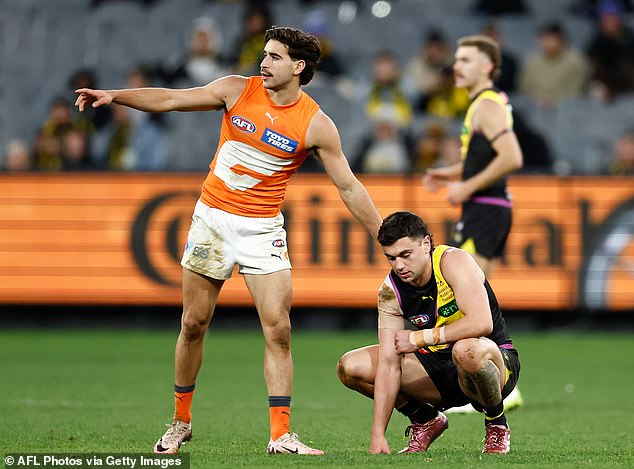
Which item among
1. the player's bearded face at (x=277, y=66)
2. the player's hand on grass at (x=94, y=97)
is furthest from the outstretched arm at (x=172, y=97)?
the player's bearded face at (x=277, y=66)

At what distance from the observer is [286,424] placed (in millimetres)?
6621

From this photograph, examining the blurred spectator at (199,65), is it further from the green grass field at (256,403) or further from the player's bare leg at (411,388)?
the player's bare leg at (411,388)

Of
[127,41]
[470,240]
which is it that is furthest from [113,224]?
[470,240]

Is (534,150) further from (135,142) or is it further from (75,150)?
(75,150)

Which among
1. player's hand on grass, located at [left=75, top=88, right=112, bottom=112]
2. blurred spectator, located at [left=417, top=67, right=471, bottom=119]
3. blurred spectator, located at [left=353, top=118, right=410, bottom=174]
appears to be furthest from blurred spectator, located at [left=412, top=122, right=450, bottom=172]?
player's hand on grass, located at [left=75, top=88, right=112, bottom=112]

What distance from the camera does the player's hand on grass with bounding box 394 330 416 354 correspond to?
20.9 feet

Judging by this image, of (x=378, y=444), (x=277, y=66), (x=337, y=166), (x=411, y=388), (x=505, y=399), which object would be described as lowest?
(x=505, y=399)

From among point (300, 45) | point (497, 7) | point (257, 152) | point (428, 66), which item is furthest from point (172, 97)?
point (497, 7)

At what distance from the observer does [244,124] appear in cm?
662

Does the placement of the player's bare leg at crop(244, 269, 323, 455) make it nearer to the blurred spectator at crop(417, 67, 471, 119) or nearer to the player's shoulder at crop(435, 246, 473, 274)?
the player's shoulder at crop(435, 246, 473, 274)

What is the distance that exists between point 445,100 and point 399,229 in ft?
34.0

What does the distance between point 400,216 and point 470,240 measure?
261 centimetres

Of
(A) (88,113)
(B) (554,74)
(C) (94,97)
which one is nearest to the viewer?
(C) (94,97)

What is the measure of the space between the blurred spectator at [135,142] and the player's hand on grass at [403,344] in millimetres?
9377
